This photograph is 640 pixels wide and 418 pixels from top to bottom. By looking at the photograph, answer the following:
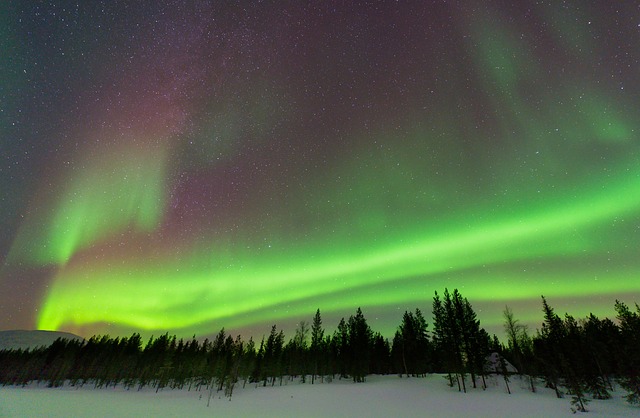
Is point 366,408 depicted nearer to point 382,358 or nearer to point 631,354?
point 631,354

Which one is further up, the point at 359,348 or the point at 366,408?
the point at 359,348

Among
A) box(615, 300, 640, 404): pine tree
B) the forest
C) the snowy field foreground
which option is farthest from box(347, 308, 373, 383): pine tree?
box(615, 300, 640, 404): pine tree

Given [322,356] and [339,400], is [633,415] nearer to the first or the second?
[339,400]

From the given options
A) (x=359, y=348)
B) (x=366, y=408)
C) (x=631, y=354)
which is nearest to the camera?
(x=366, y=408)

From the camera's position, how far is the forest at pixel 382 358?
48594 mm

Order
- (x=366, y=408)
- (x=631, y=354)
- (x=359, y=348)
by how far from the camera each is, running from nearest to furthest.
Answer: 1. (x=366, y=408)
2. (x=631, y=354)
3. (x=359, y=348)

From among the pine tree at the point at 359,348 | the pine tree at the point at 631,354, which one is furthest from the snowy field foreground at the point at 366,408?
the pine tree at the point at 359,348

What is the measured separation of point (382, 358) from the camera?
279 ft

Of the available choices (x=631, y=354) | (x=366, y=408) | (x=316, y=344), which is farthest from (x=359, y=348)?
(x=631, y=354)

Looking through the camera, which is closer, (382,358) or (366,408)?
(366,408)

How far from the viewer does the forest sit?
48.6 metres

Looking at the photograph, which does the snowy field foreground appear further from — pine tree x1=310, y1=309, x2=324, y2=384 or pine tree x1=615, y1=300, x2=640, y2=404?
pine tree x1=310, y1=309, x2=324, y2=384

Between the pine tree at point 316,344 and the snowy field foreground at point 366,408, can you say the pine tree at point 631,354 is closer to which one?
the snowy field foreground at point 366,408

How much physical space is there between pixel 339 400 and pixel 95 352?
345 ft
